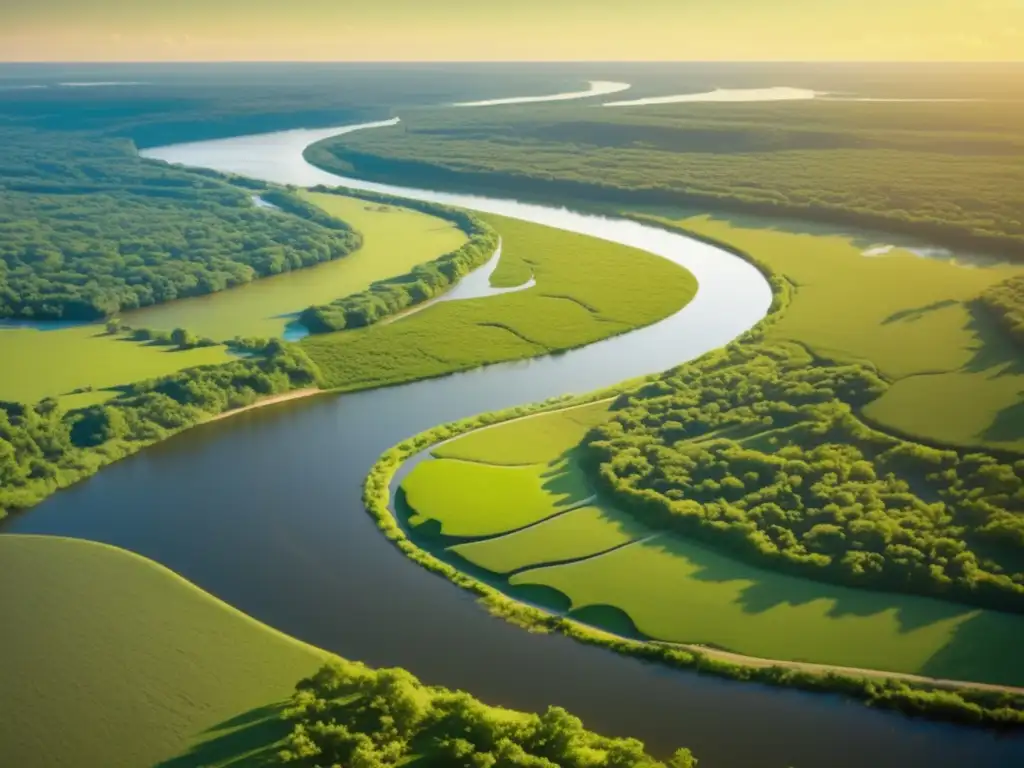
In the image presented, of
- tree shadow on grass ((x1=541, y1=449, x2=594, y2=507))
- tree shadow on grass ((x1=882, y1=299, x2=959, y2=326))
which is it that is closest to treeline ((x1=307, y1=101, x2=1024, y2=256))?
tree shadow on grass ((x1=882, y1=299, x2=959, y2=326))

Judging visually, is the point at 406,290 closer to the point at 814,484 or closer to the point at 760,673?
the point at 814,484

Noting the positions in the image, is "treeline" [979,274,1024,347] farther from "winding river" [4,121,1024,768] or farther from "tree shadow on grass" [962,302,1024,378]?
"winding river" [4,121,1024,768]

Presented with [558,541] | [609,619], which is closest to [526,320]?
[558,541]

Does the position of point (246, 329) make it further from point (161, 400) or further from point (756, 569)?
point (756, 569)

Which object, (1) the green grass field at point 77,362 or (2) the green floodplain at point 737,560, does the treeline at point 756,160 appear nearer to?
(2) the green floodplain at point 737,560

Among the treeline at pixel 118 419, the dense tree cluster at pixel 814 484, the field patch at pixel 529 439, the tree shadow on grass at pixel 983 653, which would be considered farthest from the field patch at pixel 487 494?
the tree shadow on grass at pixel 983 653

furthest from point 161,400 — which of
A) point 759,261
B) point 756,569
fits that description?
point 759,261
